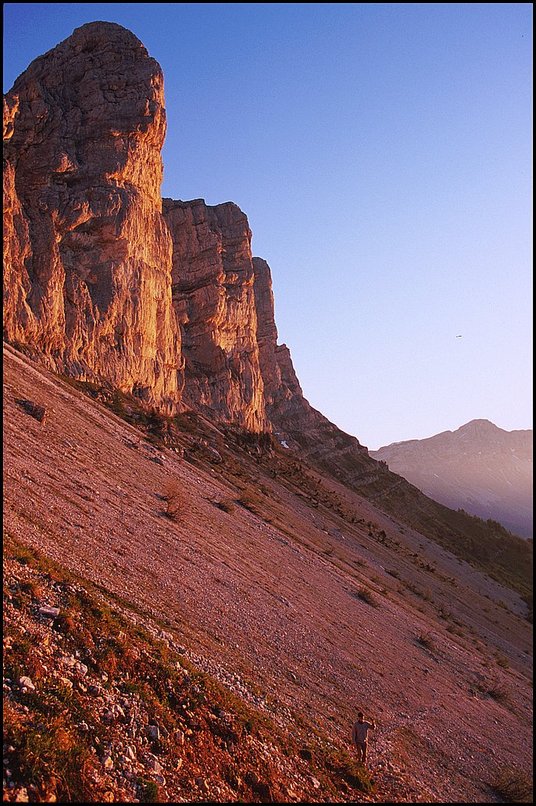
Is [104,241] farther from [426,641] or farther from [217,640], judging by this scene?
[426,641]

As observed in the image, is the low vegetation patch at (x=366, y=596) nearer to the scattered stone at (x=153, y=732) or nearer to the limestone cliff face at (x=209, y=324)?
the scattered stone at (x=153, y=732)

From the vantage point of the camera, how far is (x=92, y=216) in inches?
1474

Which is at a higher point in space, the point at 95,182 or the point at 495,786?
the point at 95,182

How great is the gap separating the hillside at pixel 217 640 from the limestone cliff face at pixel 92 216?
5935mm

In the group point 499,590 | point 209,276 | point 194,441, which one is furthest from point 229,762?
point 209,276

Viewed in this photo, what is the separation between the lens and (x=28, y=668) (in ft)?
25.2

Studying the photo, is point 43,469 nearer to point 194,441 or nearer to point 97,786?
point 97,786

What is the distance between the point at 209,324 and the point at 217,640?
5143cm

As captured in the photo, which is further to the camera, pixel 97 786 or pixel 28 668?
pixel 28 668

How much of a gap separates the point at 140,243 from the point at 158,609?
113 ft

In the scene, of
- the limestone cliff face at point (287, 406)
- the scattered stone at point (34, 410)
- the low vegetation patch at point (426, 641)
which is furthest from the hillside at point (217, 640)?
the limestone cliff face at point (287, 406)

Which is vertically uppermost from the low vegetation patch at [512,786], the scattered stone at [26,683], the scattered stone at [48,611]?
the scattered stone at [48,611]

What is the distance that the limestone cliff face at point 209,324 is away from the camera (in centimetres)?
5941

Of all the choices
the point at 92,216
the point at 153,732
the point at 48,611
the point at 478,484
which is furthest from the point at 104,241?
the point at 478,484
